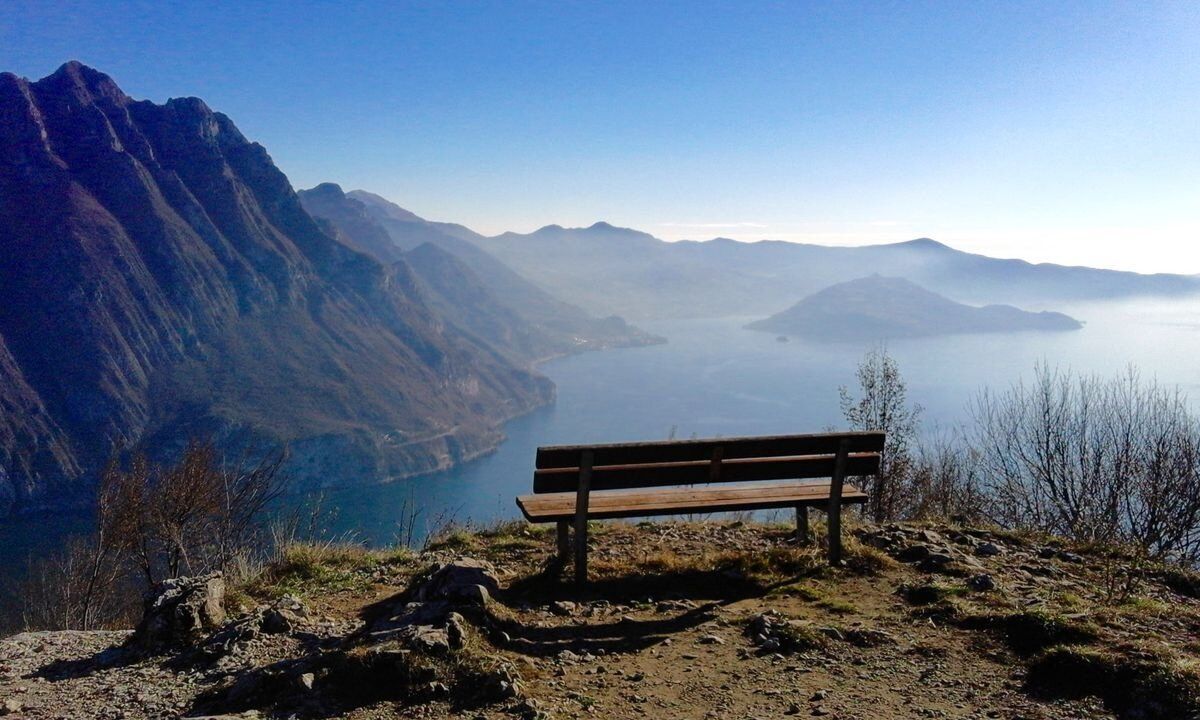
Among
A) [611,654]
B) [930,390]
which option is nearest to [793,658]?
[611,654]

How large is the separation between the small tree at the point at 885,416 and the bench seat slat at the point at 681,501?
10149mm

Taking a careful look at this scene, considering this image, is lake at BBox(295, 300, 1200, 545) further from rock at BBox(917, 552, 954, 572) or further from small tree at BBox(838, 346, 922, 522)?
rock at BBox(917, 552, 954, 572)

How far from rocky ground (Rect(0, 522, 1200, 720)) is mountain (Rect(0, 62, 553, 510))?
110557mm

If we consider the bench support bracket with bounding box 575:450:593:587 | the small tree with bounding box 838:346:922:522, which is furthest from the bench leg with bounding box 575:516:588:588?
the small tree with bounding box 838:346:922:522

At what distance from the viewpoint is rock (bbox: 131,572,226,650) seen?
4.73 m

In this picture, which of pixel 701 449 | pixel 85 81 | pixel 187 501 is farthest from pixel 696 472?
pixel 85 81

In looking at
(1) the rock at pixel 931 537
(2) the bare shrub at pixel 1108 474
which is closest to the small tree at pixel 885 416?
(2) the bare shrub at pixel 1108 474

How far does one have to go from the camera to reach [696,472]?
5.86m

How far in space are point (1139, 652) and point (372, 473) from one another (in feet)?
418

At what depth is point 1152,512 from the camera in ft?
39.7

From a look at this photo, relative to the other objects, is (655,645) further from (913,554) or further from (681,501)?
(913,554)

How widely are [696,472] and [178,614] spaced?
3929 mm

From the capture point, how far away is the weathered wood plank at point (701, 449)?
5.48m

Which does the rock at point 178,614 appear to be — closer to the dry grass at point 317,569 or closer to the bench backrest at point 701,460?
the dry grass at point 317,569
